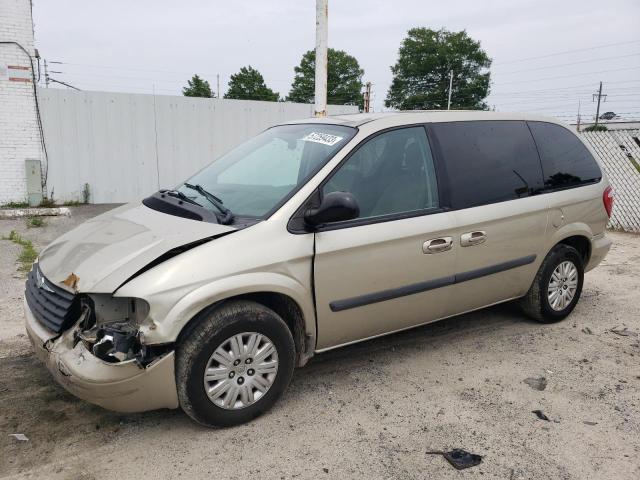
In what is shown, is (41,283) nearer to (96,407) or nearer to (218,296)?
(96,407)

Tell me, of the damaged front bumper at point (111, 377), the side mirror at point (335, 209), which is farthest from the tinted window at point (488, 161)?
the damaged front bumper at point (111, 377)

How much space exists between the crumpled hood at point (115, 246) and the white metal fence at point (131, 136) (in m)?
7.75

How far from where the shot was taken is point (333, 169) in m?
3.29

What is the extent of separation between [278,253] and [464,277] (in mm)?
1496

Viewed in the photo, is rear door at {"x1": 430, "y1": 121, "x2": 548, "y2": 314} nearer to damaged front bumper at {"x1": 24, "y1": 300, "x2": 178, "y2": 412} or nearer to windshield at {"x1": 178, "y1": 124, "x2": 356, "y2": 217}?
windshield at {"x1": 178, "y1": 124, "x2": 356, "y2": 217}

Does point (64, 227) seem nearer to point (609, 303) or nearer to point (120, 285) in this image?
point (120, 285)

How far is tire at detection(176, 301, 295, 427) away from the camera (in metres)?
2.77

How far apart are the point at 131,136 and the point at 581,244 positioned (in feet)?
29.5

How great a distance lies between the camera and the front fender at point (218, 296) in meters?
2.65

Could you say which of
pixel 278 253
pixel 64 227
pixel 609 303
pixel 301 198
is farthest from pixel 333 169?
pixel 64 227

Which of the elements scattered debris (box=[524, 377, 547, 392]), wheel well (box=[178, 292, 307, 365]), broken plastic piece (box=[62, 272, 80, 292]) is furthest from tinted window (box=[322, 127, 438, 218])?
broken plastic piece (box=[62, 272, 80, 292])

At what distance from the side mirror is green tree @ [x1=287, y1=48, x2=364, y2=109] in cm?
5507

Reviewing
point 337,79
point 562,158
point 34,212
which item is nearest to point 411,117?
point 562,158

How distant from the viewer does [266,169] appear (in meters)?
3.69
